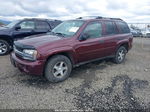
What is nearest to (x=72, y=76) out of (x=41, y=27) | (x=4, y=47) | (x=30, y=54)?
(x=30, y=54)

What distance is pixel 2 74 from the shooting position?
14.9 ft

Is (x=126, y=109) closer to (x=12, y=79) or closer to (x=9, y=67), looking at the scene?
(x=12, y=79)

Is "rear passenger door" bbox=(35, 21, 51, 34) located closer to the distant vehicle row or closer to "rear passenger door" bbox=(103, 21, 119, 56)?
"rear passenger door" bbox=(103, 21, 119, 56)

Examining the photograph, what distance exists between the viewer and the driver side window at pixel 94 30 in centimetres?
454

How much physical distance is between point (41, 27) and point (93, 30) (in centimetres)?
388

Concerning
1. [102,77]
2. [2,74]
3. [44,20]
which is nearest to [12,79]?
[2,74]

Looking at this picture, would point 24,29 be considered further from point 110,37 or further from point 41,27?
point 110,37

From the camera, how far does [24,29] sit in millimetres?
7211

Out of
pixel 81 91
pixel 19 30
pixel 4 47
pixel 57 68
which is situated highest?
pixel 19 30

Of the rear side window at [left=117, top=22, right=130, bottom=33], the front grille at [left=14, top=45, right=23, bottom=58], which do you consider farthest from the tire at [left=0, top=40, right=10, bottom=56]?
the rear side window at [left=117, top=22, right=130, bottom=33]

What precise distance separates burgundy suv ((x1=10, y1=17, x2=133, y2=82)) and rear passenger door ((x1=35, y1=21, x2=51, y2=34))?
9.28 feet

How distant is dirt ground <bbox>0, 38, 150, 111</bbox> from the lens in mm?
3059

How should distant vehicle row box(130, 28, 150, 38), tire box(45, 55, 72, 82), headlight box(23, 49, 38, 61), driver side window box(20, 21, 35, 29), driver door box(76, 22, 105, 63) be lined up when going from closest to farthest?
headlight box(23, 49, 38, 61) < tire box(45, 55, 72, 82) < driver door box(76, 22, 105, 63) < driver side window box(20, 21, 35, 29) < distant vehicle row box(130, 28, 150, 38)

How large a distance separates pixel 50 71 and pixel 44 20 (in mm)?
4753
